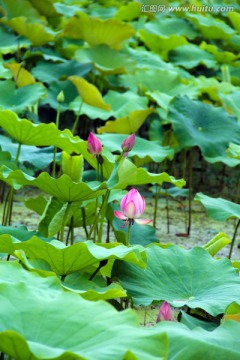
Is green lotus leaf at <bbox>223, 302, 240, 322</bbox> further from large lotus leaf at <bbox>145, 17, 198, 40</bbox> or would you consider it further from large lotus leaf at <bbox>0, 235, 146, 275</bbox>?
large lotus leaf at <bbox>145, 17, 198, 40</bbox>

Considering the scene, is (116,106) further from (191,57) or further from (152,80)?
(191,57)

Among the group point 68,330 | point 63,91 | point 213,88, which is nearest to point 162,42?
point 213,88

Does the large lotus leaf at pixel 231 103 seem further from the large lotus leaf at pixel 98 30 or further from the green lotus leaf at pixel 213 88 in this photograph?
the large lotus leaf at pixel 98 30

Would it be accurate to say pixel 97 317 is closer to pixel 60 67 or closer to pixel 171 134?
pixel 171 134

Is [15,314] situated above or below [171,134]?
above

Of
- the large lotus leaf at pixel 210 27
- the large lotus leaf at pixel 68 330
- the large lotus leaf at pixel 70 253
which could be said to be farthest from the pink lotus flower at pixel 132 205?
the large lotus leaf at pixel 210 27

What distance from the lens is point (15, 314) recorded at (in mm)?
1013

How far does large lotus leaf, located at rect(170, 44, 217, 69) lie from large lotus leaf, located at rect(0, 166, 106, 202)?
250 centimetres

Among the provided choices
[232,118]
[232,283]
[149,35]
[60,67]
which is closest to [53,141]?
[232,283]

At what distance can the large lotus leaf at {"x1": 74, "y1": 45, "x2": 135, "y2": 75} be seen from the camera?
3600mm

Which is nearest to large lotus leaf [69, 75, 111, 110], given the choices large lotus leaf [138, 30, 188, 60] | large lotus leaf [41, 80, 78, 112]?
large lotus leaf [41, 80, 78, 112]

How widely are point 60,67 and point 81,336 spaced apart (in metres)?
2.70

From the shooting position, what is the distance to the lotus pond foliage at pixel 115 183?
3.33ft

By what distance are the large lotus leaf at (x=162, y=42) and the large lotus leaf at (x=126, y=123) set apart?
1562 mm
